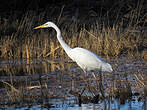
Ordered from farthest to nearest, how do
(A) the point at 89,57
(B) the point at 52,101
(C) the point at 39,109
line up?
(A) the point at 89,57 → (B) the point at 52,101 → (C) the point at 39,109

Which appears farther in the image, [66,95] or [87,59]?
[87,59]

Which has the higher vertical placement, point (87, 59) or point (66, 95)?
point (87, 59)

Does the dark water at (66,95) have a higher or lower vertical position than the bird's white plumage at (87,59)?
lower

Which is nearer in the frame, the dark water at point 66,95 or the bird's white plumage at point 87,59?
the dark water at point 66,95

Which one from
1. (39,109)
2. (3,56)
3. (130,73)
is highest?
(3,56)

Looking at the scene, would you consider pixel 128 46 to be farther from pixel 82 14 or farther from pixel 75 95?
pixel 82 14

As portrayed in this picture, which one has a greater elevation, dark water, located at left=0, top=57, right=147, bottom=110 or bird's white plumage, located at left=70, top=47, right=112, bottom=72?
bird's white plumage, located at left=70, top=47, right=112, bottom=72

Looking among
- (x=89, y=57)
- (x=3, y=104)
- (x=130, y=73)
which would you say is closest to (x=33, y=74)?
(x=89, y=57)

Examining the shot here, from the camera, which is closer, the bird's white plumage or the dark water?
the dark water

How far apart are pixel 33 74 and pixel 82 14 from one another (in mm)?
11044

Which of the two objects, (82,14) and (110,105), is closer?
(110,105)

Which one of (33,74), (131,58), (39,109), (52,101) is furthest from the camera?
(131,58)

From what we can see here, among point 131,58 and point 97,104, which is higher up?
point 131,58

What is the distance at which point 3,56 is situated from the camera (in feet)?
32.6
